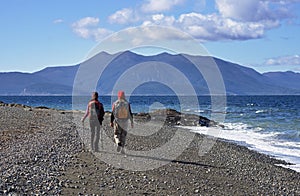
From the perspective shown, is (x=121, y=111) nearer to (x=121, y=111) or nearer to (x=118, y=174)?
(x=121, y=111)

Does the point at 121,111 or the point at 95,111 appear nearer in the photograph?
the point at 121,111

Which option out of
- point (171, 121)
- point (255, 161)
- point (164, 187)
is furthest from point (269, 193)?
point (171, 121)

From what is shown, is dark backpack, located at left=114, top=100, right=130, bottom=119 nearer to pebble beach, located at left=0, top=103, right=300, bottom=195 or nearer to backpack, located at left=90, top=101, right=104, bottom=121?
backpack, located at left=90, top=101, right=104, bottom=121

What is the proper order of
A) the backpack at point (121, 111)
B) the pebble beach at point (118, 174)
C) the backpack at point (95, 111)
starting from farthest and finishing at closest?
the backpack at point (95, 111)
the backpack at point (121, 111)
the pebble beach at point (118, 174)

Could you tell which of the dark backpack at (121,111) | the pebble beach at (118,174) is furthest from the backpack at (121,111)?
the pebble beach at (118,174)

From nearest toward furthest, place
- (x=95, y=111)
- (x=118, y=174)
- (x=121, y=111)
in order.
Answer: (x=118, y=174) → (x=121, y=111) → (x=95, y=111)

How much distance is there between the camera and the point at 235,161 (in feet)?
66.6

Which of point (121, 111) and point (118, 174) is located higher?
point (121, 111)

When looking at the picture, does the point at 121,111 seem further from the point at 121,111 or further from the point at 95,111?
the point at 95,111

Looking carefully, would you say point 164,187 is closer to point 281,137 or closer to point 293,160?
point 293,160

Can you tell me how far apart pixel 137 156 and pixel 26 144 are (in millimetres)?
4860

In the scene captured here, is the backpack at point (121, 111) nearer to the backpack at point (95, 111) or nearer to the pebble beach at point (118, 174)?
the backpack at point (95, 111)

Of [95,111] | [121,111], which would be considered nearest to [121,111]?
[121,111]

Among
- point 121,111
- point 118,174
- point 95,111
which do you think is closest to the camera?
point 118,174
